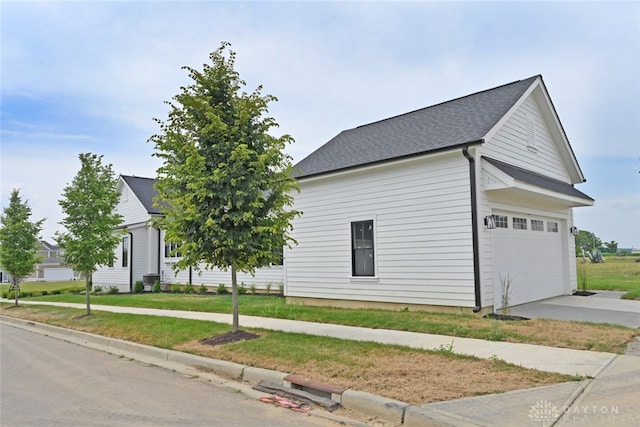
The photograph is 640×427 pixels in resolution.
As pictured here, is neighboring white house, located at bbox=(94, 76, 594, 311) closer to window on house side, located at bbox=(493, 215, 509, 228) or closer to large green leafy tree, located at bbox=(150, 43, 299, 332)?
window on house side, located at bbox=(493, 215, 509, 228)

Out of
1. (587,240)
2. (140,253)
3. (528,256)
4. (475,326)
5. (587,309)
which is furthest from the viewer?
(587,240)

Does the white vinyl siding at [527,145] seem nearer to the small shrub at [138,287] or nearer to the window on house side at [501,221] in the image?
the window on house side at [501,221]

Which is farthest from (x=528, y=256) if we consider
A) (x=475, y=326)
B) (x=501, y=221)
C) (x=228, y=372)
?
(x=228, y=372)

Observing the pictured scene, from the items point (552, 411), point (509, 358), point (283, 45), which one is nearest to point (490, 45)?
point (283, 45)

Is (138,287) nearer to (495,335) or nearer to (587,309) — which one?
(495,335)

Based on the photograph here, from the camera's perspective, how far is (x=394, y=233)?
11.9 m

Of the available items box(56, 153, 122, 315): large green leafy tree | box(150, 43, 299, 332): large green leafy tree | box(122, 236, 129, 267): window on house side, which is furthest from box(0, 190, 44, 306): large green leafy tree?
box(150, 43, 299, 332): large green leafy tree

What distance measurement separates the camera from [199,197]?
8391mm

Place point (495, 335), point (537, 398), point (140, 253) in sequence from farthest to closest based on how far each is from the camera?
point (140, 253), point (495, 335), point (537, 398)

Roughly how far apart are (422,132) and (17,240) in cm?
1805

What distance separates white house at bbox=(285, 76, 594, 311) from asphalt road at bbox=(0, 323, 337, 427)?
17.3 feet

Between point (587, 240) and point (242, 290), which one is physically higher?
point (587, 240)

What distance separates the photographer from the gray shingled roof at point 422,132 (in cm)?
1118

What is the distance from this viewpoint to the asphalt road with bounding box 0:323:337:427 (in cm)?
487
